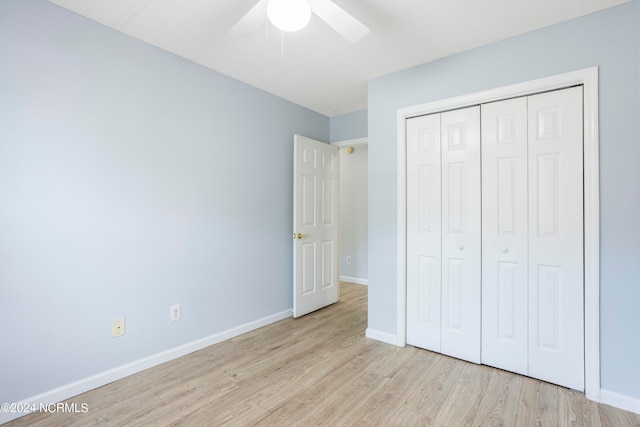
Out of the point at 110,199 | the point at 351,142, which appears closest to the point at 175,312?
the point at 110,199

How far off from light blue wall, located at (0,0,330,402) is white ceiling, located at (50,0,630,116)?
0.66 feet

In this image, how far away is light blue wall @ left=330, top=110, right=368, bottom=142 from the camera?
368cm

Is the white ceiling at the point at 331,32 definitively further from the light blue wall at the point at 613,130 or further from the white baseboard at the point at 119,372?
the white baseboard at the point at 119,372

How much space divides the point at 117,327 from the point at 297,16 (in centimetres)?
225

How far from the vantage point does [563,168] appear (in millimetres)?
1979

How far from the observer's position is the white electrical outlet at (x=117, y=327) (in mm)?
2063

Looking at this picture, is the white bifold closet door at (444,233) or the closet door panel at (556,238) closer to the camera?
the closet door panel at (556,238)

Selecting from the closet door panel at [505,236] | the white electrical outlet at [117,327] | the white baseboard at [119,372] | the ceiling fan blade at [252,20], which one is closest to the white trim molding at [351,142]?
the closet door panel at [505,236]

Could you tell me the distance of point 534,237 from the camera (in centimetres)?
209

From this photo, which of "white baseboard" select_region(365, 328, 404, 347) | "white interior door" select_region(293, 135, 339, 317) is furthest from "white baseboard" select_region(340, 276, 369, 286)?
"white baseboard" select_region(365, 328, 404, 347)

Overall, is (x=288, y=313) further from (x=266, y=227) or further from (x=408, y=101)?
(x=408, y=101)

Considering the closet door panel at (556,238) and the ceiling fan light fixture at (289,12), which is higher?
the ceiling fan light fixture at (289,12)

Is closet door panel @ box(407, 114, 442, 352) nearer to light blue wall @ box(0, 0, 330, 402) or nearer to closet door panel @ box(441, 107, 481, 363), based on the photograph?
closet door panel @ box(441, 107, 481, 363)

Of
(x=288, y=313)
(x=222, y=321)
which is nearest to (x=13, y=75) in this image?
(x=222, y=321)
